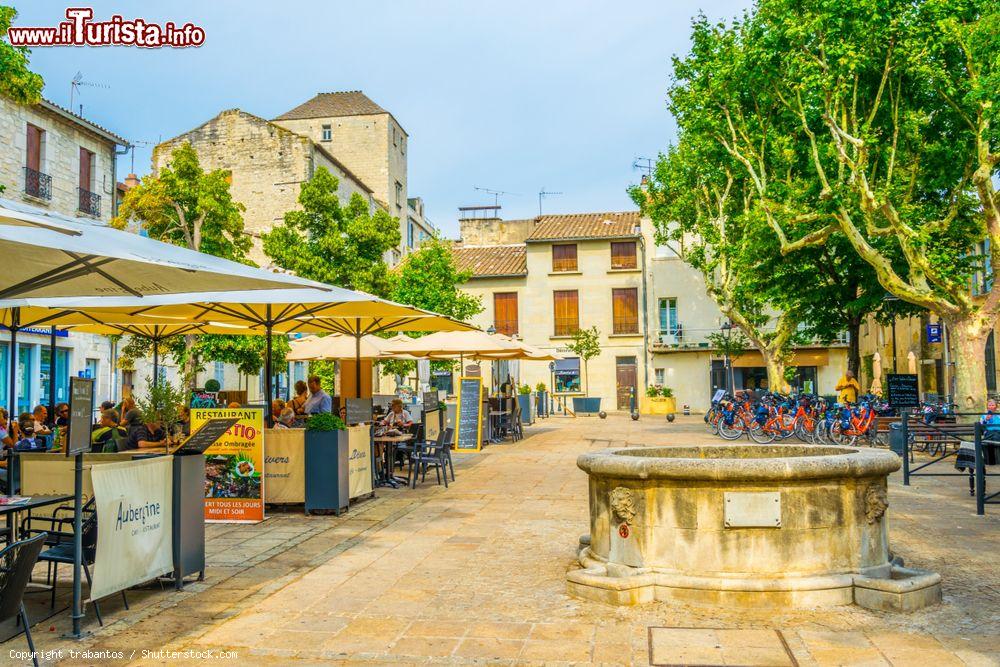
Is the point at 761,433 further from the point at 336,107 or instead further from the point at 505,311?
the point at 336,107

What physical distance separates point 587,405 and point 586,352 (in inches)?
125

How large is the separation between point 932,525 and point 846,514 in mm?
3818

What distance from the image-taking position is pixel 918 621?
5277 mm

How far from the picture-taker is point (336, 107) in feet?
163

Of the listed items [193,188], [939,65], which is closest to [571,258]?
[193,188]

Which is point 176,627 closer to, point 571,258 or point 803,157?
point 803,157

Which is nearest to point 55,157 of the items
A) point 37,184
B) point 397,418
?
point 37,184

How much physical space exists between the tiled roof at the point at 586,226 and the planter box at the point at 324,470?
34.2m

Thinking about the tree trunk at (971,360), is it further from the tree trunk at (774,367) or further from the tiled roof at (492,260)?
the tiled roof at (492,260)

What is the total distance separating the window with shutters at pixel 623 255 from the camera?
43156mm

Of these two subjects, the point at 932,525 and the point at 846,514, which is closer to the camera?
the point at 846,514

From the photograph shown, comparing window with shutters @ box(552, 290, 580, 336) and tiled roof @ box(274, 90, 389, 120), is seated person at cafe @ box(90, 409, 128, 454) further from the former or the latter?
tiled roof @ box(274, 90, 389, 120)

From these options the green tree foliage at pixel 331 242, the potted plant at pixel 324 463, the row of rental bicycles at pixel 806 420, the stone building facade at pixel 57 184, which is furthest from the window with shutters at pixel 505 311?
the potted plant at pixel 324 463

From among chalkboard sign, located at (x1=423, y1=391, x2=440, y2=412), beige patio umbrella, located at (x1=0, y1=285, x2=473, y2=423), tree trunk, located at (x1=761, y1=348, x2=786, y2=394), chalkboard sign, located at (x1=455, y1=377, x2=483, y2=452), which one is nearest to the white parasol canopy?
beige patio umbrella, located at (x1=0, y1=285, x2=473, y2=423)
